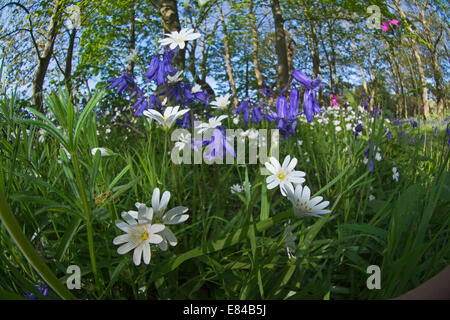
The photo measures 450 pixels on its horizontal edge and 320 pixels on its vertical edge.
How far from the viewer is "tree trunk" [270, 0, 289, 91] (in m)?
0.77

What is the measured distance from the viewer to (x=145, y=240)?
1.58 ft

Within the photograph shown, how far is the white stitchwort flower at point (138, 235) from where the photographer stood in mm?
467

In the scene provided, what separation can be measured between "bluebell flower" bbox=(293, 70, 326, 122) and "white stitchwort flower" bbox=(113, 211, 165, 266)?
439mm

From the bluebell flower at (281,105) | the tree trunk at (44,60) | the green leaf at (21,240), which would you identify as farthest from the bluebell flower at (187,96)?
the green leaf at (21,240)

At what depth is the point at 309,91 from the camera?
2.26 feet

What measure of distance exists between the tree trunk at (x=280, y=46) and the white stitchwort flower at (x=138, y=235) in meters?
0.52

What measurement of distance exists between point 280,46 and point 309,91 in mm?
177

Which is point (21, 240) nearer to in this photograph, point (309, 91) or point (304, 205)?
point (304, 205)

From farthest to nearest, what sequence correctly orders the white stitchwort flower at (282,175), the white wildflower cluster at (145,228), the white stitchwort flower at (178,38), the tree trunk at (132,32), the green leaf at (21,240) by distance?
the tree trunk at (132,32) < the white stitchwort flower at (178,38) < the white stitchwort flower at (282,175) < the white wildflower cluster at (145,228) < the green leaf at (21,240)

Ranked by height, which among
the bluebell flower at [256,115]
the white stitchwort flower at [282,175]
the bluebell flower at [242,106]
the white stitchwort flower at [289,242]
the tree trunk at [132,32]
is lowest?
the white stitchwort flower at [289,242]

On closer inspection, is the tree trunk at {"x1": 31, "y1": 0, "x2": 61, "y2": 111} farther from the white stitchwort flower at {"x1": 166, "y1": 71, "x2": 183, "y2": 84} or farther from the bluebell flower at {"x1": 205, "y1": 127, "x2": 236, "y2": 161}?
the bluebell flower at {"x1": 205, "y1": 127, "x2": 236, "y2": 161}

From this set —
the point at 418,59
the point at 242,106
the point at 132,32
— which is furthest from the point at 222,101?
the point at 418,59

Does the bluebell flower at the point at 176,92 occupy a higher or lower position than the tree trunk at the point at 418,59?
lower

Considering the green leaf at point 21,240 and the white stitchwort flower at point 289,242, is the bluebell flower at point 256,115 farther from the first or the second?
the green leaf at point 21,240
